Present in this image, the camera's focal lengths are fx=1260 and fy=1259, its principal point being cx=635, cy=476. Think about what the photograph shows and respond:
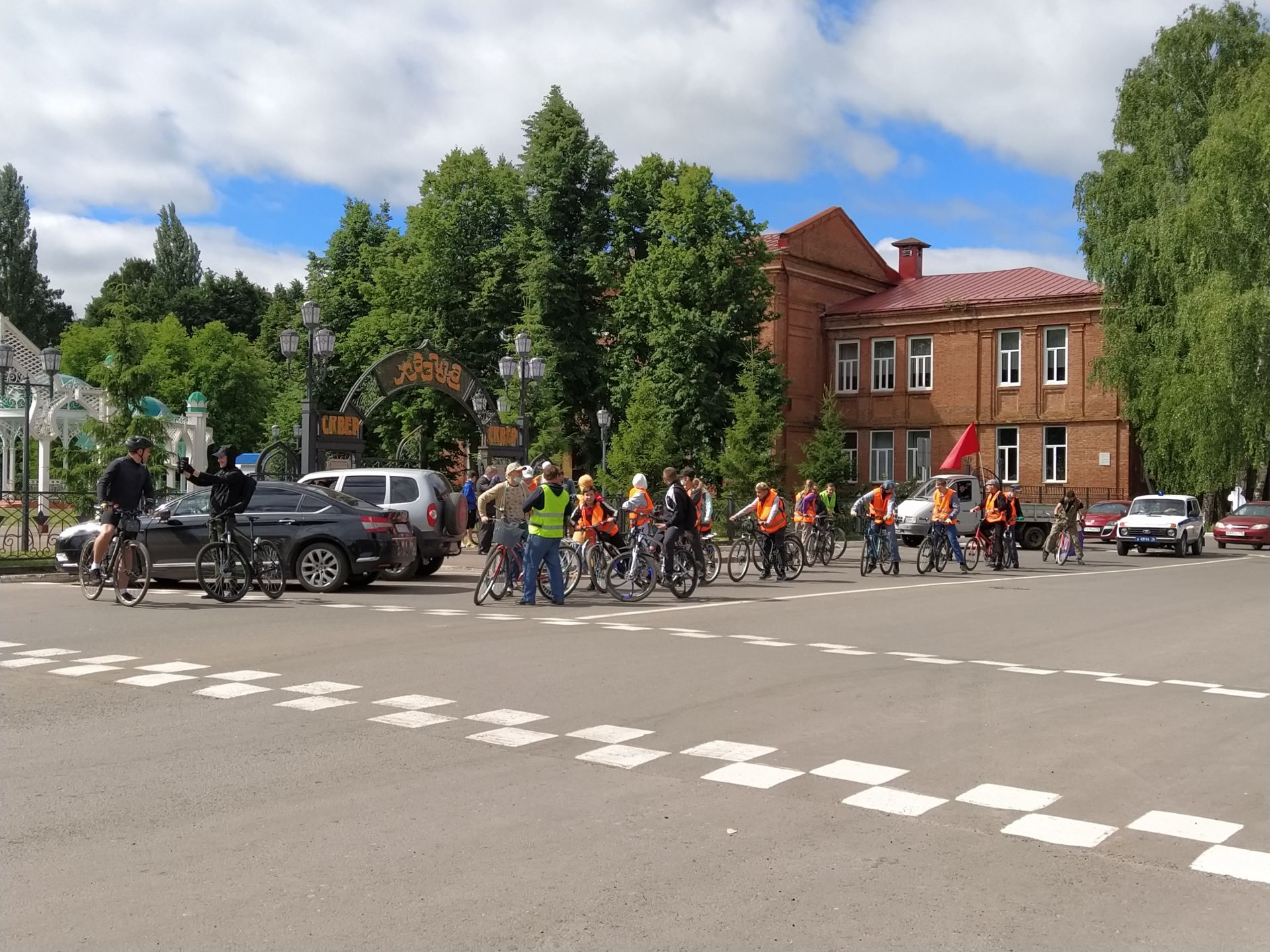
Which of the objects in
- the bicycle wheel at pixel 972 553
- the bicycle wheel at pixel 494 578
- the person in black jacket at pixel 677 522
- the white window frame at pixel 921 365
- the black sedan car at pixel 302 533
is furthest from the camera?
the white window frame at pixel 921 365

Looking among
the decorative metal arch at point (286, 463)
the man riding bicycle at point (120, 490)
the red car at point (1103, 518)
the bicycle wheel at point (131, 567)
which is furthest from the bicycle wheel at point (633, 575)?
the red car at point (1103, 518)

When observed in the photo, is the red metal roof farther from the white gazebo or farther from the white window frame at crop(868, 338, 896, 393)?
the white gazebo

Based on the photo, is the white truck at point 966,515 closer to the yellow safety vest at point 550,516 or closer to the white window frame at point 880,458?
the white window frame at point 880,458

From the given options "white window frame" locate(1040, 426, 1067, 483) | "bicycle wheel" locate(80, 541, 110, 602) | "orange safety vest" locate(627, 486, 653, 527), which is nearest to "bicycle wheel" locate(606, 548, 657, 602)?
"orange safety vest" locate(627, 486, 653, 527)

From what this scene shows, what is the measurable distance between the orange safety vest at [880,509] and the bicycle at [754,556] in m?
1.96

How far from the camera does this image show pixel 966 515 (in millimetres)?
37156

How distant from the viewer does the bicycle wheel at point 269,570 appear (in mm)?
16344

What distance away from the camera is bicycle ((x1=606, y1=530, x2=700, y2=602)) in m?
17.5

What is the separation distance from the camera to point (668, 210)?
45375 millimetres

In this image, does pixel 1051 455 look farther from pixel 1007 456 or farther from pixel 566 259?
pixel 566 259

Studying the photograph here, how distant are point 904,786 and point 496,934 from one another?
289 cm

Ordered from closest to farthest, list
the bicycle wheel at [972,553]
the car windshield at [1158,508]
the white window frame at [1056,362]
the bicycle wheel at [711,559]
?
the bicycle wheel at [711,559]
the bicycle wheel at [972,553]
the car windshield at [1158,508]
the white window frame at [1056,362]

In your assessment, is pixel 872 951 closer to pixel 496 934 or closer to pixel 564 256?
pixel 496 934

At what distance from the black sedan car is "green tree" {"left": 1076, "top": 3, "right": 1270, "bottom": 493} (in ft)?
89.6
